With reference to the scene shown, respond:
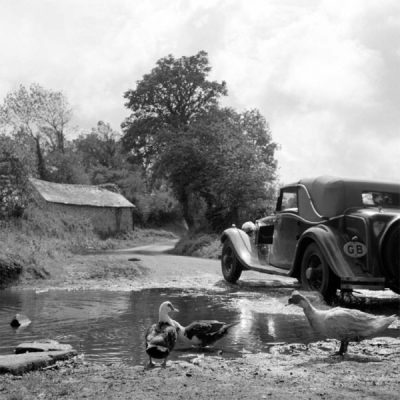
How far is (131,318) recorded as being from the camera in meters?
9.67

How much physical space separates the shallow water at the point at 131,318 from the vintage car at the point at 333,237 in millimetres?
829

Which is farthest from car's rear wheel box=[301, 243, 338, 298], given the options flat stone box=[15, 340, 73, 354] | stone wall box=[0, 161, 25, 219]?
stone wall box=[0, 161, 25, 219]

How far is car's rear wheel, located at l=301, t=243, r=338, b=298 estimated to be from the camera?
1051 centimetres

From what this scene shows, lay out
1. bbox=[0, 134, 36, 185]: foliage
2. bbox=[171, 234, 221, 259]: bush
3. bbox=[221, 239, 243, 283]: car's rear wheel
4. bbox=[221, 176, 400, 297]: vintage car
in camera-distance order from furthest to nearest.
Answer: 1. bbox=[171, 234, 221, 259]: bush
2. bbox=[0, 134, 36, 185]: foliage
3. bbox=[221, 239, 243, 283]: car's rear wheel
4. bbox=[221, 176, 400, 297]: vintage car

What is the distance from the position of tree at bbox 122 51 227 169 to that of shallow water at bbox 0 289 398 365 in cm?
3418

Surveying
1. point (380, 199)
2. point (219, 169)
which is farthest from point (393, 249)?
point (219, 169)

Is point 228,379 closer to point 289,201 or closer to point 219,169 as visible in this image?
point 289,201

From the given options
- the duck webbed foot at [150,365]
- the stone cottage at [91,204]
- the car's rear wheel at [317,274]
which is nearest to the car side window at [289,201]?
the car's rear wheel at [317,274]

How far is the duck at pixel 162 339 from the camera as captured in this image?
6109 mm

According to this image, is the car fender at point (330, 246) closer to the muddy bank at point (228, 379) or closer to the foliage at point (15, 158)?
the muddy bank at point (228, 379)

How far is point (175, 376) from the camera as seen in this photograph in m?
5.64

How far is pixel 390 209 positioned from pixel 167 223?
50446mm

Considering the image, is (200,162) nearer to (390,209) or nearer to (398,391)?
(390,209)

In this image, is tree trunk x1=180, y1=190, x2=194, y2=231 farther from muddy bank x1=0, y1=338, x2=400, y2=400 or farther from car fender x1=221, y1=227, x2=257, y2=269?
muddy bank x1=0, y1=338, x2=400, y2=400
